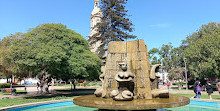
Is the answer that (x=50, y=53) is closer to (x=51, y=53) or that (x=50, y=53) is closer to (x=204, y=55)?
(x=51, y=53)

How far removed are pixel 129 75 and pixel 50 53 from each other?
33.6 feet

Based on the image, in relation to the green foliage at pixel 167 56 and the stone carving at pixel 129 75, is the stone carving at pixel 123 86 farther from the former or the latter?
the green foliage at pixel 167 56

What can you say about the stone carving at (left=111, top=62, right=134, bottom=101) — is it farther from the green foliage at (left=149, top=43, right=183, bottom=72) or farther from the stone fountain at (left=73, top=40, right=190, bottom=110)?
the green foliage at (left=149, top=43, right=183, bottom=72)

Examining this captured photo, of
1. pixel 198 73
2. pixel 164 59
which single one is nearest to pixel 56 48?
pixel 198 73

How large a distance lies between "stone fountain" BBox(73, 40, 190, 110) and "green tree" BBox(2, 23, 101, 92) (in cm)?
838

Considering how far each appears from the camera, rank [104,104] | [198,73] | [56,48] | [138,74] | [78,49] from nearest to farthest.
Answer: [104,104]
[138,74]
[56,48]
[78,49]
[198,73]

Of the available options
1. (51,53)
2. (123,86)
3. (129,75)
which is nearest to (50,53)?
(51,53)

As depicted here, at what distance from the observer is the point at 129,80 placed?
279 inches

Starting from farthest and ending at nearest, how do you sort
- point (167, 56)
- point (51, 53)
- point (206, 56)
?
point (167, 56) < point (206, 56) < point (51, 53)

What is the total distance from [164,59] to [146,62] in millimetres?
40701

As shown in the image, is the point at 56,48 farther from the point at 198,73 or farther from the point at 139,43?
the point at 198,73

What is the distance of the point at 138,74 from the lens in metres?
7.93

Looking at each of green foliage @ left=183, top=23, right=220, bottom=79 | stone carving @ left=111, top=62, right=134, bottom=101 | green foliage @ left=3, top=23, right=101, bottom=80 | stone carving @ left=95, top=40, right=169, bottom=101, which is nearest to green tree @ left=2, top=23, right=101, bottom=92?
green foliage @ left=3, top=23, right=101, bottom=80

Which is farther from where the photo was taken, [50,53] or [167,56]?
[167,56]
